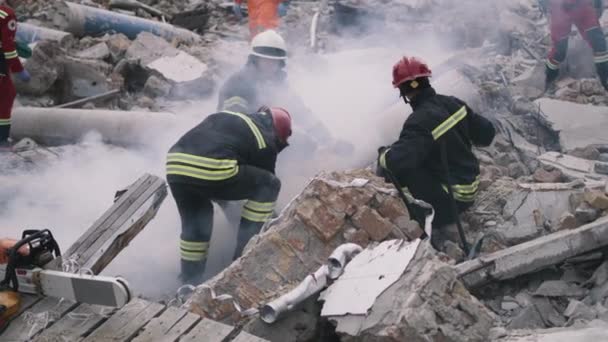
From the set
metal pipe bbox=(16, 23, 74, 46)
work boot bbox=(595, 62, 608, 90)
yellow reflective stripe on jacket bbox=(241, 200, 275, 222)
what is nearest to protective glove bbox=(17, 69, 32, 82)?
metal pipe bbox=(16, 23, 74, 46)

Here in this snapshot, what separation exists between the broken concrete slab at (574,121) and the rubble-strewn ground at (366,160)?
25 millimetres

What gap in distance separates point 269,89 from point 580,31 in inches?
177

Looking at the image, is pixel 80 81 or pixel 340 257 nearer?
pixel 340 257

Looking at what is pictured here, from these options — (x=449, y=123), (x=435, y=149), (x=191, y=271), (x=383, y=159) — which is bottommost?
(x=191, y=271)

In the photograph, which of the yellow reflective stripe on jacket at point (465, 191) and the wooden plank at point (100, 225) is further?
the yellow reflective stripe on jacket at point (465, 191)

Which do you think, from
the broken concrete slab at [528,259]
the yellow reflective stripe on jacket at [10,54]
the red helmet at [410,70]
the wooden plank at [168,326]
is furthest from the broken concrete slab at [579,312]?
the yellow reflective stripe on jacket at [10,54]

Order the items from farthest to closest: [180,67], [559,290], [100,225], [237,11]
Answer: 1. [237,11]
2. [180,67]
3. [559,290]
4. [100,225]

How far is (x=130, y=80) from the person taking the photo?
9539mm

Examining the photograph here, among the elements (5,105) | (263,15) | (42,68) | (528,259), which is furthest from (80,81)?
(528,259)

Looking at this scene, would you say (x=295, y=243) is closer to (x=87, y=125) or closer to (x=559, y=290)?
(x=559, y=290)

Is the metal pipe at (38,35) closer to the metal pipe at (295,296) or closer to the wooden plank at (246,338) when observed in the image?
the metal pipe at (295,296)

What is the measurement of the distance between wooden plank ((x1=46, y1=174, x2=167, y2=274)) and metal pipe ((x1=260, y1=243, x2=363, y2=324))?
98cm

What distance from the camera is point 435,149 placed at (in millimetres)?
4941

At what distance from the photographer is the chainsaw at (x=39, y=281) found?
328 cm
